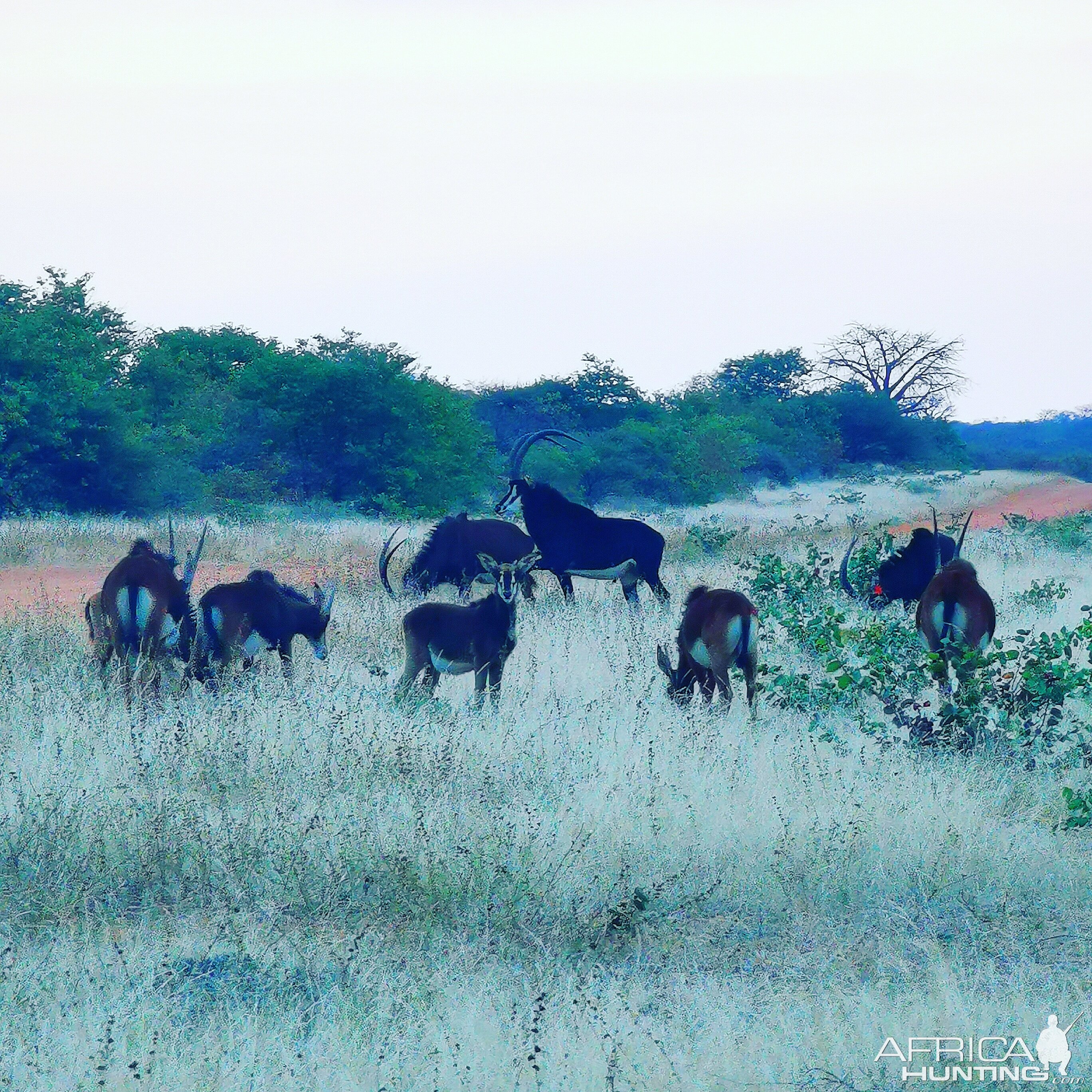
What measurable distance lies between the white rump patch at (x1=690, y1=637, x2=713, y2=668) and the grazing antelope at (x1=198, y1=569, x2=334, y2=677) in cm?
222

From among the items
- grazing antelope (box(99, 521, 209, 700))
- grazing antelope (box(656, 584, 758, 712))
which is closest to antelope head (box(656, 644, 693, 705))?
grazing antelope (box(656, 584, 758, 712))

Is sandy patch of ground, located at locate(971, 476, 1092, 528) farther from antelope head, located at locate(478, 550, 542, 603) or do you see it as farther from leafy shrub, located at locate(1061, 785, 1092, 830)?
leafy shrub, located at locate(1061, 785, 1092, 830)

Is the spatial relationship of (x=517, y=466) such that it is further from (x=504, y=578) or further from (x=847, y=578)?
(x=504, y=578)

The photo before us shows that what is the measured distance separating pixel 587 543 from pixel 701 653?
455 centimetres

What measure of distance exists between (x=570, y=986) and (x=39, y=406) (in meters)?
23.4

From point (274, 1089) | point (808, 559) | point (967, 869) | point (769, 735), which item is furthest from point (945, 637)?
point (274, 1089)

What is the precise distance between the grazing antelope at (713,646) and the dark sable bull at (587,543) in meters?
4.17

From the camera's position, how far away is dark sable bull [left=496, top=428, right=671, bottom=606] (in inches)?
472

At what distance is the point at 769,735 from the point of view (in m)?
6.96

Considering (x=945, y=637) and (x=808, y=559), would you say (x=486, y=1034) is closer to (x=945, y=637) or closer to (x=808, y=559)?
(x=945, y=637)

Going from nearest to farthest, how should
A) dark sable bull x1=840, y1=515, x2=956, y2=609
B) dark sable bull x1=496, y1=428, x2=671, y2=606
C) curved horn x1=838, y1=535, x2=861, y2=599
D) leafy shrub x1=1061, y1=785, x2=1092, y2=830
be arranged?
leafy shrub x1=1061, y1=785, x2=1092, y2=830, curved horn x1=838, y1=535, x2=861, y2=599, dark sable bull x1=840, y1=515, x2=956, y2=609, dark sable bull x1=496, y1=428, x2=671, y2=606

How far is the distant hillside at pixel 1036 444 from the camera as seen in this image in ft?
201

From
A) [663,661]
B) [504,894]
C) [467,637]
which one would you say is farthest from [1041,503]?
[504,894]

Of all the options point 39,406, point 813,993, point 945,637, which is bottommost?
point 813,993
